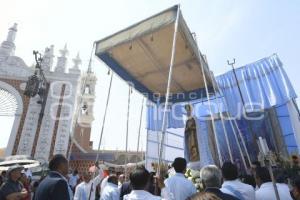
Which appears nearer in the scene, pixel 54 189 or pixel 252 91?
pixel 54 189

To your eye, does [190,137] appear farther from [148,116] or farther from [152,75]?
[148,116]

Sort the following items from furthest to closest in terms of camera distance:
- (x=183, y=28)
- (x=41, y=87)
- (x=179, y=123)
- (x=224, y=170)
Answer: (x=41, y=87) → (x=179, y=123) → (x=183, y=28) → (x=224, y=170)

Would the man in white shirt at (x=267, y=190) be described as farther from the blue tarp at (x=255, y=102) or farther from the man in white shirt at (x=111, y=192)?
the blue tarp at (x=255, y=102)

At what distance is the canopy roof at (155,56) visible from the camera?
711cm

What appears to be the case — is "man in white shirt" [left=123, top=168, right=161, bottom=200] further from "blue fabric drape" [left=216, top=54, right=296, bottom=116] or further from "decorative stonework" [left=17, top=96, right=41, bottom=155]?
"decorative stonework" [left=17, top=96, right=41, bottom=155]

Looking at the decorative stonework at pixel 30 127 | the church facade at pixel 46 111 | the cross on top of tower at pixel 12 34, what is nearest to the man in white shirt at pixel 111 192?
the church facade at pixel 46 111

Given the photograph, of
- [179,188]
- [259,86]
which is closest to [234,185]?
[179,188]

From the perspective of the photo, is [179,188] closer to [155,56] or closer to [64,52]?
[155,56]

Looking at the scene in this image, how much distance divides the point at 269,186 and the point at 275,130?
30.0 feet

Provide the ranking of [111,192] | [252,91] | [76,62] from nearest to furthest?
1. [111,192]
2. [252,91]
3. [76,62]

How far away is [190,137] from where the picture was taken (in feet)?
31.5

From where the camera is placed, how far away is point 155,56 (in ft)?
29.1

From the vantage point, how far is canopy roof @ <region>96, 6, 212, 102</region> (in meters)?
7.11

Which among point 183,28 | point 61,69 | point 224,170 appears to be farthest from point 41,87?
point 224,170
